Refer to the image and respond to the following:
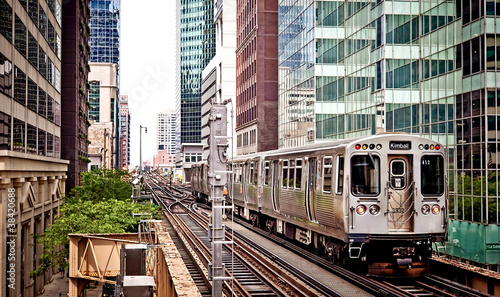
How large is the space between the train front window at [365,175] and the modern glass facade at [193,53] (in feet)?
520

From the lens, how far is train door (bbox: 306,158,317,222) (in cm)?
1941

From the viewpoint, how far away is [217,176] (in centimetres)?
1079

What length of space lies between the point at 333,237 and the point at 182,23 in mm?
164321

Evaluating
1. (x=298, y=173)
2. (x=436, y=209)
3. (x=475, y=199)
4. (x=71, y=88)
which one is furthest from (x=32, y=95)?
(x=475, y=199)

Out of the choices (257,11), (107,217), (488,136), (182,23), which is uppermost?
(182,23)

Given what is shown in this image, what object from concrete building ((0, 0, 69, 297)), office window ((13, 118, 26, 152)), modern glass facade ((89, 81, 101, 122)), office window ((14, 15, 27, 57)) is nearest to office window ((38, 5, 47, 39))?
concrete building ((0, 0, 69, 297))

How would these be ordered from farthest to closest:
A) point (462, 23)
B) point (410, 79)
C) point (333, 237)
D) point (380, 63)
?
1. point (380, 63)
2. point (410, 79)
3. point (462, 23)
4. point (333, 237)

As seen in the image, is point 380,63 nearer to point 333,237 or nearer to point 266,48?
point 333,237

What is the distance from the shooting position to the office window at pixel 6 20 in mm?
22406

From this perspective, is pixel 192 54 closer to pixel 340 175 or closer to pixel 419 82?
pixel 419 82

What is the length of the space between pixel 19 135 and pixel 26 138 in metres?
1.40

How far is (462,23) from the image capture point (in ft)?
102

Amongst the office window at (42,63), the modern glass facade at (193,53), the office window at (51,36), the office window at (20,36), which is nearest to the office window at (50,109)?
the office window at (42,63)

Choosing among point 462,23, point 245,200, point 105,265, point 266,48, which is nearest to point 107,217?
point 105,265
